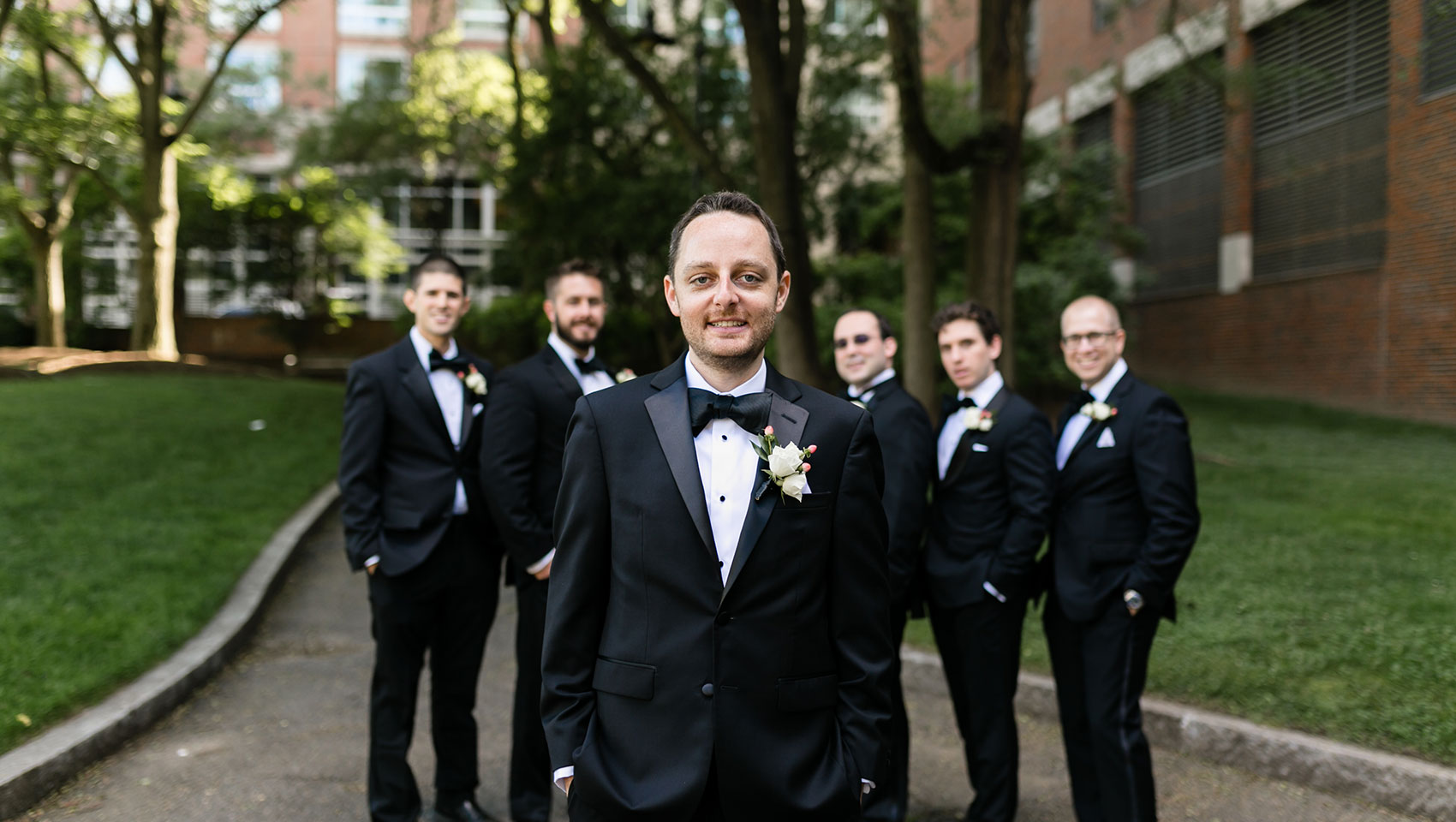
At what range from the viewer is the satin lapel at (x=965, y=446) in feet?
16.3

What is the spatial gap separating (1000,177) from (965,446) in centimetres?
803

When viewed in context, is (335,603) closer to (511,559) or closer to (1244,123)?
(511,559)

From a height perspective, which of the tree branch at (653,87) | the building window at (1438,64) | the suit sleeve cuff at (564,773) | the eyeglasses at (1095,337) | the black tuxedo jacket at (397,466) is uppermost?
the building window at (1438,64)

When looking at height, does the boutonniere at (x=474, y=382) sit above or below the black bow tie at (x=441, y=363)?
below

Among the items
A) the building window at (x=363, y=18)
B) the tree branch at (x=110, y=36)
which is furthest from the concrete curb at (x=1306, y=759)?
the building window at (x=363, y=18)

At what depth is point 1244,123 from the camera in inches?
847

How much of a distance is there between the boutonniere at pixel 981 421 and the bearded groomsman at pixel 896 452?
183mm

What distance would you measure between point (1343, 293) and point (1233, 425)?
361cm

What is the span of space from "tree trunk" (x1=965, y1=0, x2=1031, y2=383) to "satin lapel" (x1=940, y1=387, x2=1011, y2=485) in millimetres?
7185

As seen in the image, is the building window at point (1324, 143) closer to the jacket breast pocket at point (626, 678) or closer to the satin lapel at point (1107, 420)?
the satin lapel at point (1107, 420)

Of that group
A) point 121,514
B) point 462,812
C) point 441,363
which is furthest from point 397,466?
point 121,514

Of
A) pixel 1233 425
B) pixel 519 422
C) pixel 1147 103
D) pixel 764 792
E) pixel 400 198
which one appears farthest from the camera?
pixel 400 198

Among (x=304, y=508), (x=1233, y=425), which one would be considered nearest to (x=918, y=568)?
(x=304, y=508)

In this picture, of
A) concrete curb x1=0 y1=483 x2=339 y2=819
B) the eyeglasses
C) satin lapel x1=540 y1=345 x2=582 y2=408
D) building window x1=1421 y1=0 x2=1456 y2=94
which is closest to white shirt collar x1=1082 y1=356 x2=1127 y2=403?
the eyeglasses
